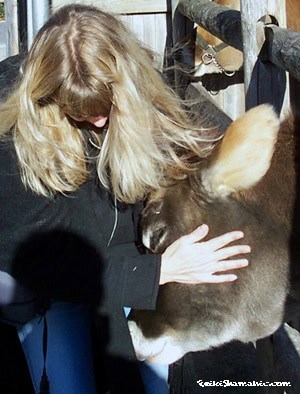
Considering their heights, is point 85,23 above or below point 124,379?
above

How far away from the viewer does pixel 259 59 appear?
2.80 m

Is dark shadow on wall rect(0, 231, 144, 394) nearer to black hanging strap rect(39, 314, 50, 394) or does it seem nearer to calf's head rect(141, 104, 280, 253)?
black hanging strap rect(39, 314, 50, 394)

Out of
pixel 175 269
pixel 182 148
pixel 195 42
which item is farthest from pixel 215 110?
pixel 195 42

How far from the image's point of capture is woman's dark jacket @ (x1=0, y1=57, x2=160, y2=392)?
2.12 meters

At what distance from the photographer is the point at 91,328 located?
2.51 metres

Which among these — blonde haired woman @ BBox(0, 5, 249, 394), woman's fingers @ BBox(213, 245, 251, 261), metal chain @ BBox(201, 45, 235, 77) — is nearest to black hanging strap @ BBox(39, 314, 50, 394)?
blonde haired woman @ BBox(0, 5, 249, 394)

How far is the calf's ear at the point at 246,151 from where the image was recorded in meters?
2.03

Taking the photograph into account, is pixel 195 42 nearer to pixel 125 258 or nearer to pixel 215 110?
pixel 215 110

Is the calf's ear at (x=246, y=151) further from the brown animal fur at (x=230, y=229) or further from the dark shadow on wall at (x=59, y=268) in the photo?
the dark shadow on wall at (x=59, y=268)

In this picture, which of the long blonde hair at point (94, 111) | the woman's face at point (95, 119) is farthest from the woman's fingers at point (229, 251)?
the woman's face at point (95, 119)

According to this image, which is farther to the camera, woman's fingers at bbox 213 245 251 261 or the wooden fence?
the wooden fence

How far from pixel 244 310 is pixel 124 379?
20.0 inches

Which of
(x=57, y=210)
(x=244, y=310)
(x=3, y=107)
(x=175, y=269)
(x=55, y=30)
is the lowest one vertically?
(x=244, y=310)

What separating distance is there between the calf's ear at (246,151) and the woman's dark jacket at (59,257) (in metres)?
0.32
